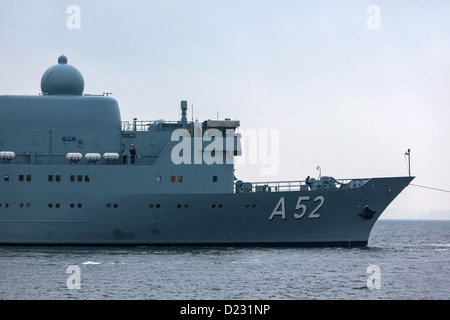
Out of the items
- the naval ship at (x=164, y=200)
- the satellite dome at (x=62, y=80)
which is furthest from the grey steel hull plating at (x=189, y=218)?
the satellite dome at (x=62, y=80)

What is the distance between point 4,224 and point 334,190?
17.1m

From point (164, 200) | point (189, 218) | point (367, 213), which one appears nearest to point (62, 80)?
point (164, 200)

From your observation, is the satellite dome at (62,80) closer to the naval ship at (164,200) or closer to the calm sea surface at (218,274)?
the naval ship at (164,200)

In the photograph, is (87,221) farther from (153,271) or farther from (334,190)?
(334,190)

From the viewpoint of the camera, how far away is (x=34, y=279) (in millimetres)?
30203

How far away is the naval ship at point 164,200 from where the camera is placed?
40.2m

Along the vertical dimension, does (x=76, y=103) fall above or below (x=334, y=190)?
above

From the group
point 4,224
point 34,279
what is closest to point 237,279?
point 34,279

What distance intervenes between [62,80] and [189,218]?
10.6 meters

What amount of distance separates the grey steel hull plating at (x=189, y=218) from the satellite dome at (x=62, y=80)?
622cm

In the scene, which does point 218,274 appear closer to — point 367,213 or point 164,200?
point 164,200

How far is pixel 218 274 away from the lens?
104ft
